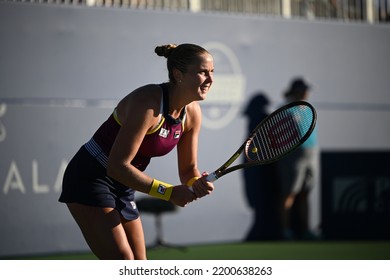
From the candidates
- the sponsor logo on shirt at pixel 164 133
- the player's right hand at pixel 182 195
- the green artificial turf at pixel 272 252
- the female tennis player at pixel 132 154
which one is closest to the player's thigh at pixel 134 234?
the female tennis player at pixel 132 154

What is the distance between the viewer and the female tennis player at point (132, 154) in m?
3.93

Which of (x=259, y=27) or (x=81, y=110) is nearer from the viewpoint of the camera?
(x=81, y=110)

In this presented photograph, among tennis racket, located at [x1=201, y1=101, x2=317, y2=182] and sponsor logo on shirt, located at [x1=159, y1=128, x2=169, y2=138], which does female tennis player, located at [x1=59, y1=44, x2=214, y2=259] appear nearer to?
sponsor logo on shirt, located at [x1=159, y1=128, x2=169, y2=138]

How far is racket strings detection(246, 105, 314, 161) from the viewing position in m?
4.40

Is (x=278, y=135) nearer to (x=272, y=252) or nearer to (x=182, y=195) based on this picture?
(x=182, y=195)

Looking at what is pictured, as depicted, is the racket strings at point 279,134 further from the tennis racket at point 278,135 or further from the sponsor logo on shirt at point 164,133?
the sponsor logo on shirt at point 164,133

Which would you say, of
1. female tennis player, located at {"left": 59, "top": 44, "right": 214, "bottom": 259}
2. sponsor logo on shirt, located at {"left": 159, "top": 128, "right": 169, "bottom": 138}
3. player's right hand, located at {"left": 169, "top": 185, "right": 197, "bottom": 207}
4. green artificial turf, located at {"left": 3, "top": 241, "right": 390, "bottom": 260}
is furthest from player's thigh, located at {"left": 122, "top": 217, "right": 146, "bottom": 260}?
green artificial turf, located at {"left": 3, "top": 241, "right": 390, "bottom": 260}

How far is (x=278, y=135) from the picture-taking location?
14.8 feet

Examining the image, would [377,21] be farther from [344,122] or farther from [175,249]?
[175,249]

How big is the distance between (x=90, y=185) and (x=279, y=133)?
3.44 feet

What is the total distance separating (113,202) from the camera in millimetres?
4129
